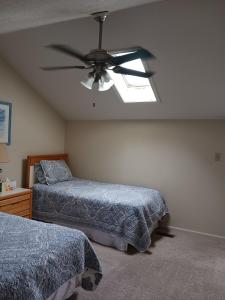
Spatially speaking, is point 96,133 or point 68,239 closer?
point 68,239

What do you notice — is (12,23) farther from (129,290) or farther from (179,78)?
(129,290)

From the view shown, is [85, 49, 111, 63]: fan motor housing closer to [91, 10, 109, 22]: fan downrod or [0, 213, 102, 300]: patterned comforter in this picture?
[91, 10, 109, 22]: fan downrod

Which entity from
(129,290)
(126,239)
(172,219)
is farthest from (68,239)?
(172,219)

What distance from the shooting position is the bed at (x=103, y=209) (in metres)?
3.04

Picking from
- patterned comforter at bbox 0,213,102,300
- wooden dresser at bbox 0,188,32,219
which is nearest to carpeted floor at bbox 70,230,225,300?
patterned comforter at bbox 0,213,102,300

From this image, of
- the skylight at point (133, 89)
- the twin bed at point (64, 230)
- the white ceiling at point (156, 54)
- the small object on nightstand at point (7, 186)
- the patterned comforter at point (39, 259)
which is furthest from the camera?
the skylight at point (133, 89)

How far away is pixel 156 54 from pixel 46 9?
148cm

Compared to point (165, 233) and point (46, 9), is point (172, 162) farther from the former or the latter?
point (46, 9)

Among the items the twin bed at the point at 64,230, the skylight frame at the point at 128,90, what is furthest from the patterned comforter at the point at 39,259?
the skylight frame at the point at 128,90

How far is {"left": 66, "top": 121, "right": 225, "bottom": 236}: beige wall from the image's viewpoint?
3.59 metres

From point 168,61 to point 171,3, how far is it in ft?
2.23

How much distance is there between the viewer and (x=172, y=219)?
388cm

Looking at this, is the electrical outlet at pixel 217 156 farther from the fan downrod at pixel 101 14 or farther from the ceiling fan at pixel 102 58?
the fan downrod at pixel 101 14

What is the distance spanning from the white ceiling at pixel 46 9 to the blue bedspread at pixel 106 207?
2140 millimetres
